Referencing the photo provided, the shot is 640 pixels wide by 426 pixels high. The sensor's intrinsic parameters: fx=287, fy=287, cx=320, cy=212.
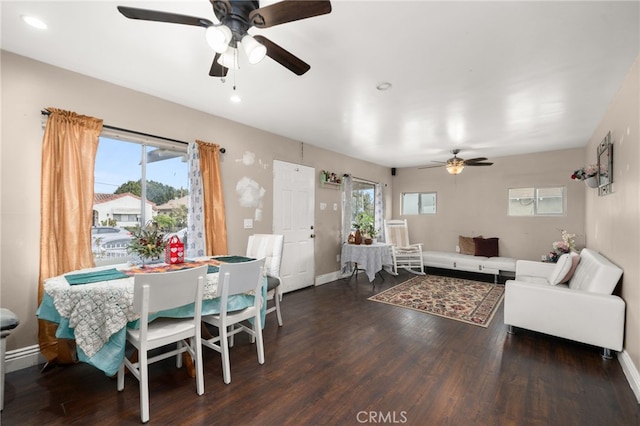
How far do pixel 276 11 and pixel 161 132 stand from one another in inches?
90.3

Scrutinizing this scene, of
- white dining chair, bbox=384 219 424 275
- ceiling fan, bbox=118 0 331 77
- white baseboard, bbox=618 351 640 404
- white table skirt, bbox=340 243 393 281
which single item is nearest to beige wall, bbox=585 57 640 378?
white baseboard, bbox=618 351 640 404

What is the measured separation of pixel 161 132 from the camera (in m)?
3.12

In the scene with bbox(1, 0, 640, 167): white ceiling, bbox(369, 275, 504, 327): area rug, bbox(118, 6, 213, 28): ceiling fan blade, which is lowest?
bbox(369, 275, 504, 327): area rug

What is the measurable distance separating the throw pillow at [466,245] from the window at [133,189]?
549 cm

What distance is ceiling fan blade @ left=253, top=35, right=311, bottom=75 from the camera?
5.34 feet

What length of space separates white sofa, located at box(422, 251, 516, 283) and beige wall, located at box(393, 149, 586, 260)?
21.4 inches

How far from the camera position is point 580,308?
259cm

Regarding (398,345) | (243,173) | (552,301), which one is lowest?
(398,345)

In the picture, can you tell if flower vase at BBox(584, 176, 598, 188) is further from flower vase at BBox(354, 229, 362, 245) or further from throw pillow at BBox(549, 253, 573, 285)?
flower vase at BBox(354, 229, 362, 245)

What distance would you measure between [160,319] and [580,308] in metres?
3.57

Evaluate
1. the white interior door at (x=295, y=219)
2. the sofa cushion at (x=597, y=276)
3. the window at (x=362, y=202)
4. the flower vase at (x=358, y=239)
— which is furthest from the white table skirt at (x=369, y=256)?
the sofa cushion at (x=597, y=276)

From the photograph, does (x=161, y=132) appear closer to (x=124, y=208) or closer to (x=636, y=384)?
(x=124, y=208)

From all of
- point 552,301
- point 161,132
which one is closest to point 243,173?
point 161,132

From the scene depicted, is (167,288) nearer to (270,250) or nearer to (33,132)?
(270,250)
